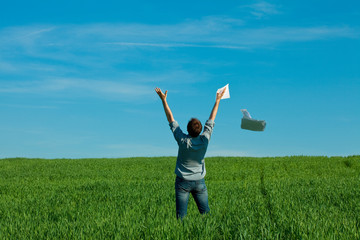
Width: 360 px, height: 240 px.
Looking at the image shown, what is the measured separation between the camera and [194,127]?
6164 mm

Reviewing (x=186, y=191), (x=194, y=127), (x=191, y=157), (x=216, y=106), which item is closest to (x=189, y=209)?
(x=186, y=191)

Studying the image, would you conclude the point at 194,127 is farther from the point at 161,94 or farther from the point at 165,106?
the point at 161,94

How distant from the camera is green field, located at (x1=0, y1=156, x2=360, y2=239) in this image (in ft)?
20.0

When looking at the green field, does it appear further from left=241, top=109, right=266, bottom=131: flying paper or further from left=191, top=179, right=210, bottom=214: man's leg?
left=241, top=109, right=266, bottom=131: flying paper

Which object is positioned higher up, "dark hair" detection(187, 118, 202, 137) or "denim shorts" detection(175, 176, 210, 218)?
"dark hair" detection(187, 118, 202, 137)

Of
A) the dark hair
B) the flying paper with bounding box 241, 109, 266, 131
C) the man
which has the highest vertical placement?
the flying paper with bounding box 241, 109, 266, 131

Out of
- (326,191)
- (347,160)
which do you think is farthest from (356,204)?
(347,160)

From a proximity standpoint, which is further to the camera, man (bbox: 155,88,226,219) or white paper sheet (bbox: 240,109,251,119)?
white paper sheet (bbox: 240,109,251,119)

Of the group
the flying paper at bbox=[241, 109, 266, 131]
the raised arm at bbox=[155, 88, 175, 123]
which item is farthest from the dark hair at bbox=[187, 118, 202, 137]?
the flying paper at bbox=[241, 109, 266, 131]

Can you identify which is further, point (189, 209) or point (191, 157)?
point (189, 209)

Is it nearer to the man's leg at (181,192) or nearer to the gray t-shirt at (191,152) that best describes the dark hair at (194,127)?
the gray t-shirt at (191,152)

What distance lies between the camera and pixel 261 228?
6.00 m

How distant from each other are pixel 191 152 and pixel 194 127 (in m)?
0.46

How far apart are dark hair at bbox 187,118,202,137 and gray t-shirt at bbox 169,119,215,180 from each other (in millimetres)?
108
